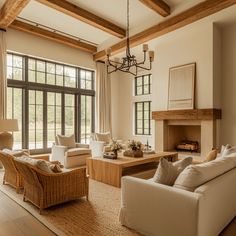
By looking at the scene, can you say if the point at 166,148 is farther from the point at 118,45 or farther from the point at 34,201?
the point at 34,201

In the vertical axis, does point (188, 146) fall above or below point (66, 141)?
below

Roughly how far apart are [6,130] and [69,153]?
5.26 ft

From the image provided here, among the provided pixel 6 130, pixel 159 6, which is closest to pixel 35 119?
pixel 6 130

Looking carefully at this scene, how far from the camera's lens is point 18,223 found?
8.73 ft

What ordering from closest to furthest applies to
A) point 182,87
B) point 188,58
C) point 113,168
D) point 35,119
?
1. point 113,168
2. point 188,58
3. point 182,87
4. point 35,119

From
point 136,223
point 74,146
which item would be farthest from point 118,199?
point 74,146

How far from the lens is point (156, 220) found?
219 centimetres

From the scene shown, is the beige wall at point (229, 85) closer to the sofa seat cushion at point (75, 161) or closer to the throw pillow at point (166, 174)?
the sofa seat cushion at point (75, 161)

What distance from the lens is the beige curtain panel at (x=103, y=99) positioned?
27.3 feet

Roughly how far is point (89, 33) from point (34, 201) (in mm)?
5640

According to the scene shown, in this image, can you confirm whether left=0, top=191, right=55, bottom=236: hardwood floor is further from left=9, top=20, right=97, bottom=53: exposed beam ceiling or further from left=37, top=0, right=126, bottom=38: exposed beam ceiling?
left=9, top=20, right=97, bottom=53: exposed beam ceiling

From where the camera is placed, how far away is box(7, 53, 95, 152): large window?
6.52 m

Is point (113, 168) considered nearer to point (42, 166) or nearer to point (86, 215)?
point (86, 215)

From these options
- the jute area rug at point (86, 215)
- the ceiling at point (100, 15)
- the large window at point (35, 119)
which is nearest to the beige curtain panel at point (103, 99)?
the ceiling at point (100, 15)
